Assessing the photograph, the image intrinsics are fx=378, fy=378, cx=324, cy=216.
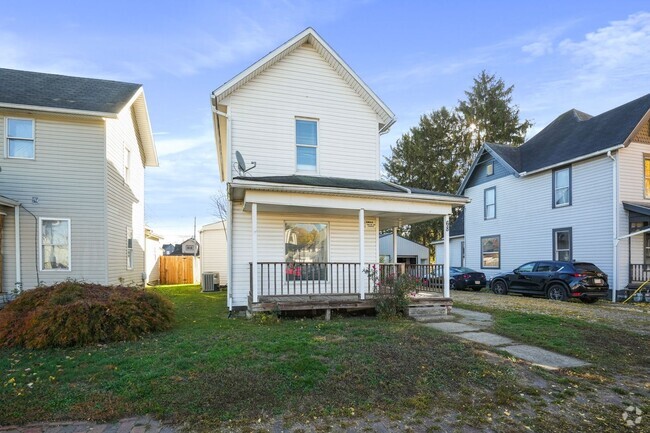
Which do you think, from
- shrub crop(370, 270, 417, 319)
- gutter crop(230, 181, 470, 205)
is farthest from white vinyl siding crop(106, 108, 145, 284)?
shrub crop(370, 270, 417, 319)

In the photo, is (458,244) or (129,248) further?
(458,244)

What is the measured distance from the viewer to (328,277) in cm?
1104

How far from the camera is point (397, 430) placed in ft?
11.8

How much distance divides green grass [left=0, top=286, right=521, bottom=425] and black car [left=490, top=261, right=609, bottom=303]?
32.3 ft

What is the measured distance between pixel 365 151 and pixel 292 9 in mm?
5023

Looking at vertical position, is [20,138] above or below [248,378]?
above

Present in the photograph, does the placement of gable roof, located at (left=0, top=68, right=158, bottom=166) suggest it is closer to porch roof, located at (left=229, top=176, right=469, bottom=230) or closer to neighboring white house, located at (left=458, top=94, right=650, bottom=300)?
porch roof, located at (left=229, top=176, right=469, bottom=230)

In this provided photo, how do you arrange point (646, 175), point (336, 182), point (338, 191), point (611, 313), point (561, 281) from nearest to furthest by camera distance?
point (338, 191), point (336, 182), point (611, 313), point (561, 281), point (646, 175)

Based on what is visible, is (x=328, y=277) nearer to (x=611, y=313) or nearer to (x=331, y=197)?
(x=331, y=197)

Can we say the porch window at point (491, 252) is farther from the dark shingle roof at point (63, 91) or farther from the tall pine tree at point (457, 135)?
the dark shingle roof at point (63, 91)

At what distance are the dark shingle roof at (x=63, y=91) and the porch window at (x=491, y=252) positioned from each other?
63.5 ft

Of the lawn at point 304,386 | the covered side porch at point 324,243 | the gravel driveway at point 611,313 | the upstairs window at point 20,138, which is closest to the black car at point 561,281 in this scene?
the gravel driveway at point 611,313

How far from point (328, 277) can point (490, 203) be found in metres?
14.8

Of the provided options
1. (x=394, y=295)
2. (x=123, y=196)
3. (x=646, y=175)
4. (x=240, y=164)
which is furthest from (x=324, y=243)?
(x=646, y=175)
